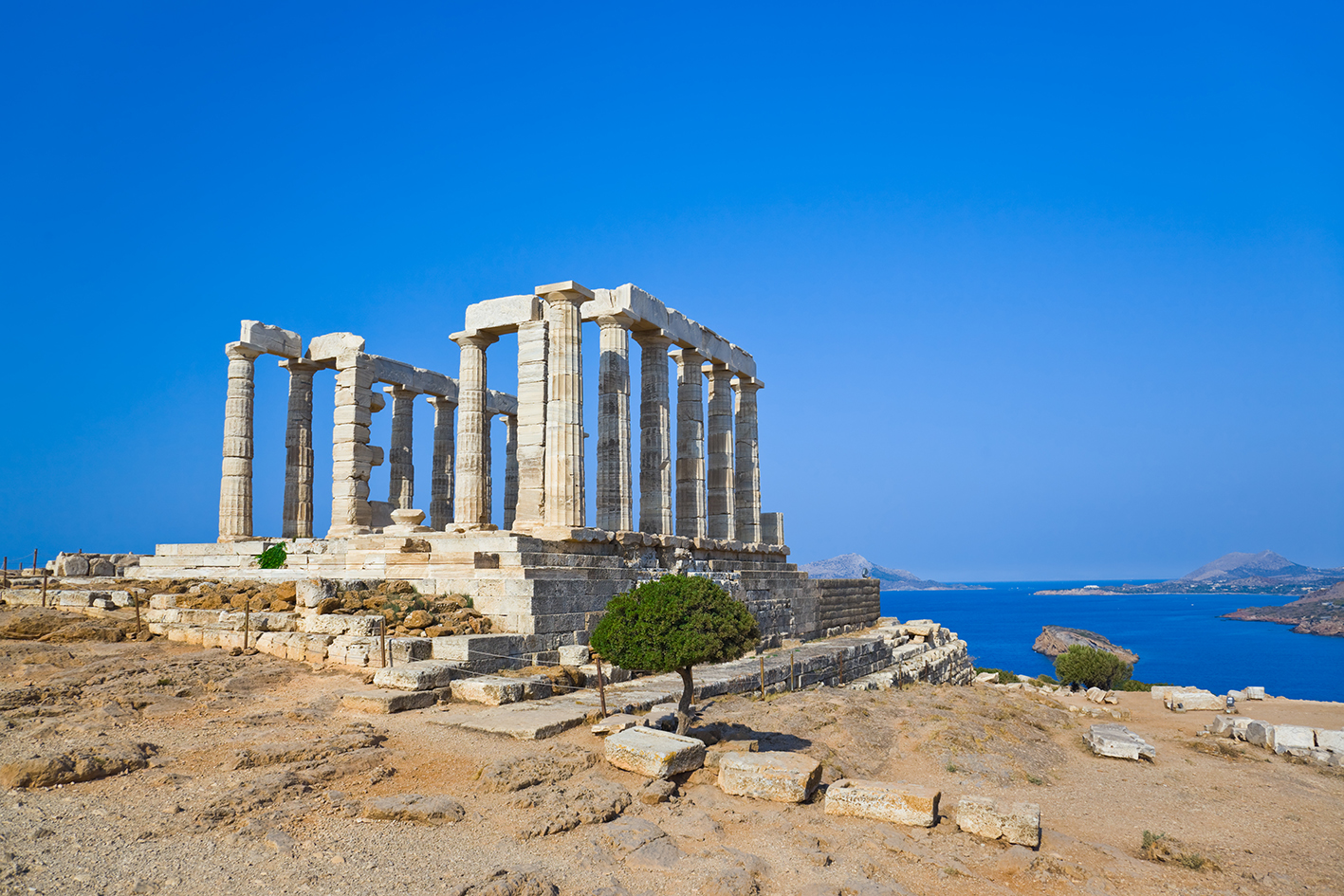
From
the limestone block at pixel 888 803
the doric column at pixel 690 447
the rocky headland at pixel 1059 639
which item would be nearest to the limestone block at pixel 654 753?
the limestone block at pixel 888 803

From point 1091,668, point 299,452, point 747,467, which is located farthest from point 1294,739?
point 299,452

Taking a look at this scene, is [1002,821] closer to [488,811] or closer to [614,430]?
[488,811]

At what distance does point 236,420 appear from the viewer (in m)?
27.0

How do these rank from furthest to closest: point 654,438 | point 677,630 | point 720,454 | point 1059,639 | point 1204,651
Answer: point 1204,651
point 1059,639
point 720,454
point 654,438
point 677,630

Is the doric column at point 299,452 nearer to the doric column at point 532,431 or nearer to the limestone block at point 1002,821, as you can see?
the doric column at point 532,431

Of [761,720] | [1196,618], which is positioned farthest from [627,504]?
[1196,618]

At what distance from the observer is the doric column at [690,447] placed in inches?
1091

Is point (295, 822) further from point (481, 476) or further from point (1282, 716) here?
point (1282, 716)

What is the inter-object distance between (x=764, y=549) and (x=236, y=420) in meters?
18.6

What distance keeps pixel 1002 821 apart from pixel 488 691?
7.33 metres

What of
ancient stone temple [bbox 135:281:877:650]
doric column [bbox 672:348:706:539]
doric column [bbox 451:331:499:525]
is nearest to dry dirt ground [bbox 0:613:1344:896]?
ancient stone temple [bbox 135:281:877:650]

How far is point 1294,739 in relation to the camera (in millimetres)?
15539

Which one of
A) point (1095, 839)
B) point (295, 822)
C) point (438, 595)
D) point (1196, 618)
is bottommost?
point (1196, 618)

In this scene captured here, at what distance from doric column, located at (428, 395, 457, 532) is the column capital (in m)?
11.6
